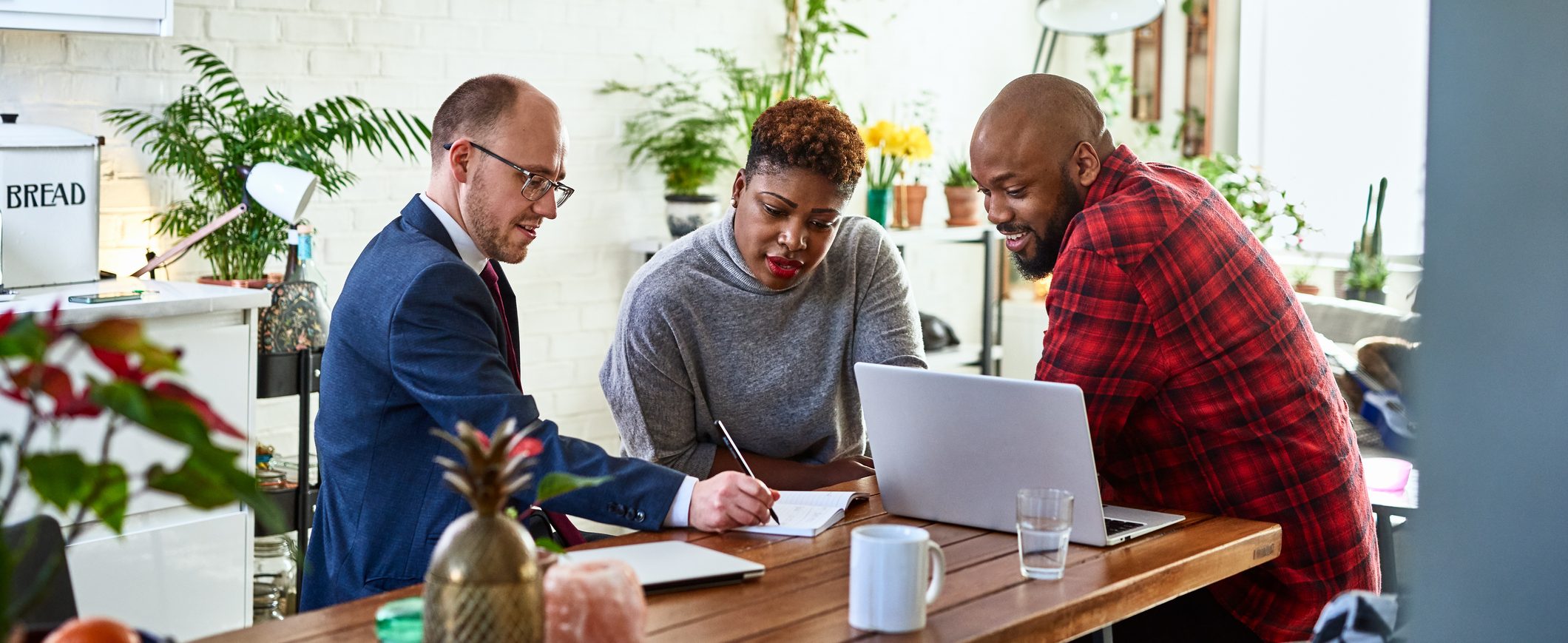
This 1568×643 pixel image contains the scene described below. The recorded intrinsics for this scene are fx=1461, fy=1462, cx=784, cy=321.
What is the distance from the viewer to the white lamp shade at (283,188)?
290 cm

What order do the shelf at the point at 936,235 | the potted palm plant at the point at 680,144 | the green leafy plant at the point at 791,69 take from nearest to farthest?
the potted palm plant at the point at 680,144
the green leafy plant at the point at 791,69
the shelf at the point at 936,235

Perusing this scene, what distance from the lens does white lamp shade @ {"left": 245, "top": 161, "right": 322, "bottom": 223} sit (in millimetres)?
2896

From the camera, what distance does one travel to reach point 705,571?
5.33 feet

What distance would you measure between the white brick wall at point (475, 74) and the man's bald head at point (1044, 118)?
206 cm

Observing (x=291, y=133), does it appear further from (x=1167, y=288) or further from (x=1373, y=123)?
(x=1373, y=123)

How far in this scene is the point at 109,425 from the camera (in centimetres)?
90

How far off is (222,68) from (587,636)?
7.89ft

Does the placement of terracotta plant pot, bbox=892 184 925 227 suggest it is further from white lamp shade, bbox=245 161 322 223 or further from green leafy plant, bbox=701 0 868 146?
white lamp shade, bbox=245 161 322 223

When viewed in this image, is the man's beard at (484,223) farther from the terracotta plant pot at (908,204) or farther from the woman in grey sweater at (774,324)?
the terracotta plant pot at (908,204)

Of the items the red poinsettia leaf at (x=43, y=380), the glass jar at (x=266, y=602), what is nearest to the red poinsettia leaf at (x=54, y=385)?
the red poinsettia leaf at (x=43, y=380)

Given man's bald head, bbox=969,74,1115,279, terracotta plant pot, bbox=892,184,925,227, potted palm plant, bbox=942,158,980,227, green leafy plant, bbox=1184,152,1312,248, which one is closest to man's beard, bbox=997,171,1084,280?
man's bald head, bbox=969,74,1115,279

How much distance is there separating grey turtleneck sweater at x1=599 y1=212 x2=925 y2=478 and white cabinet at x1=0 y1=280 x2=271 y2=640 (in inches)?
30.6

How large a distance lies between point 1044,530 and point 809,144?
90 cm

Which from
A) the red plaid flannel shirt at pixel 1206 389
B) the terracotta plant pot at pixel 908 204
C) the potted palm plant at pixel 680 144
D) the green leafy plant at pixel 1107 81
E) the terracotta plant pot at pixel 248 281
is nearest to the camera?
the red plaid flannel shirt at pixel 1206 389
